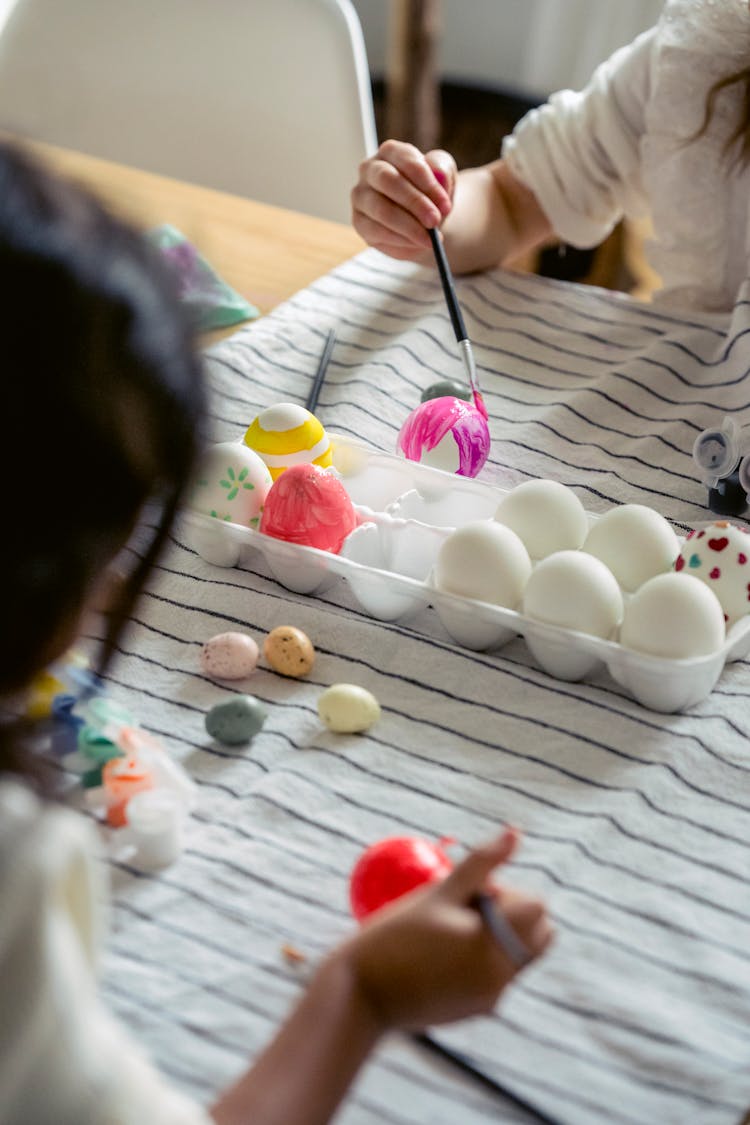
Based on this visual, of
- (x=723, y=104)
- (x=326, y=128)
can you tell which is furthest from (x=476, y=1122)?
(x=326, y=128)

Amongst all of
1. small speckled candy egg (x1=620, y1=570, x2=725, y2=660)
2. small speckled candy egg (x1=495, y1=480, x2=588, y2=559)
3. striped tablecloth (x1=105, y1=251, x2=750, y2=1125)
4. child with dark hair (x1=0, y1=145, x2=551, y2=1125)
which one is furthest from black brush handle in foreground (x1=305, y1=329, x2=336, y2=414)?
child with dark hair (x1=0, y1=145, x2=551, y2=1125)

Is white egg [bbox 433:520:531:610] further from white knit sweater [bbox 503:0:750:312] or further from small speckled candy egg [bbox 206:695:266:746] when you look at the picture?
white knit sweater [bbox 503:0:750:312]

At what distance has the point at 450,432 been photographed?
2.69ft

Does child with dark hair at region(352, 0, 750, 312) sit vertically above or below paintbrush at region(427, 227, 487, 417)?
above

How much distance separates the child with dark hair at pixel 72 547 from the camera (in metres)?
0.37

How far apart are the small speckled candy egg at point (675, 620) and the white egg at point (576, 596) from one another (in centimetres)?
2

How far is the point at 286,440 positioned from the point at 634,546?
0.76 ft

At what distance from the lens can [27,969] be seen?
0.37m

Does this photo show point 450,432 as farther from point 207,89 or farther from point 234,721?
point 207,89

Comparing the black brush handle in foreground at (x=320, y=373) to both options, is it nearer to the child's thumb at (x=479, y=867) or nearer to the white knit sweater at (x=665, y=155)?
the white knit sweater at (x=665, y=155)

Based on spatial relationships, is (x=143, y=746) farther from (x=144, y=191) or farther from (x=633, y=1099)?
(x=144, y=191)

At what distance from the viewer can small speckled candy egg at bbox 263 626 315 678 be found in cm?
68

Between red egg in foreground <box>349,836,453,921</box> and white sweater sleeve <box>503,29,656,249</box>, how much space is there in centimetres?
79

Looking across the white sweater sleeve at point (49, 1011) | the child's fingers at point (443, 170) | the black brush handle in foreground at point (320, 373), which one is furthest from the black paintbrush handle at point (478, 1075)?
the child's fingers at point (443, 170)
